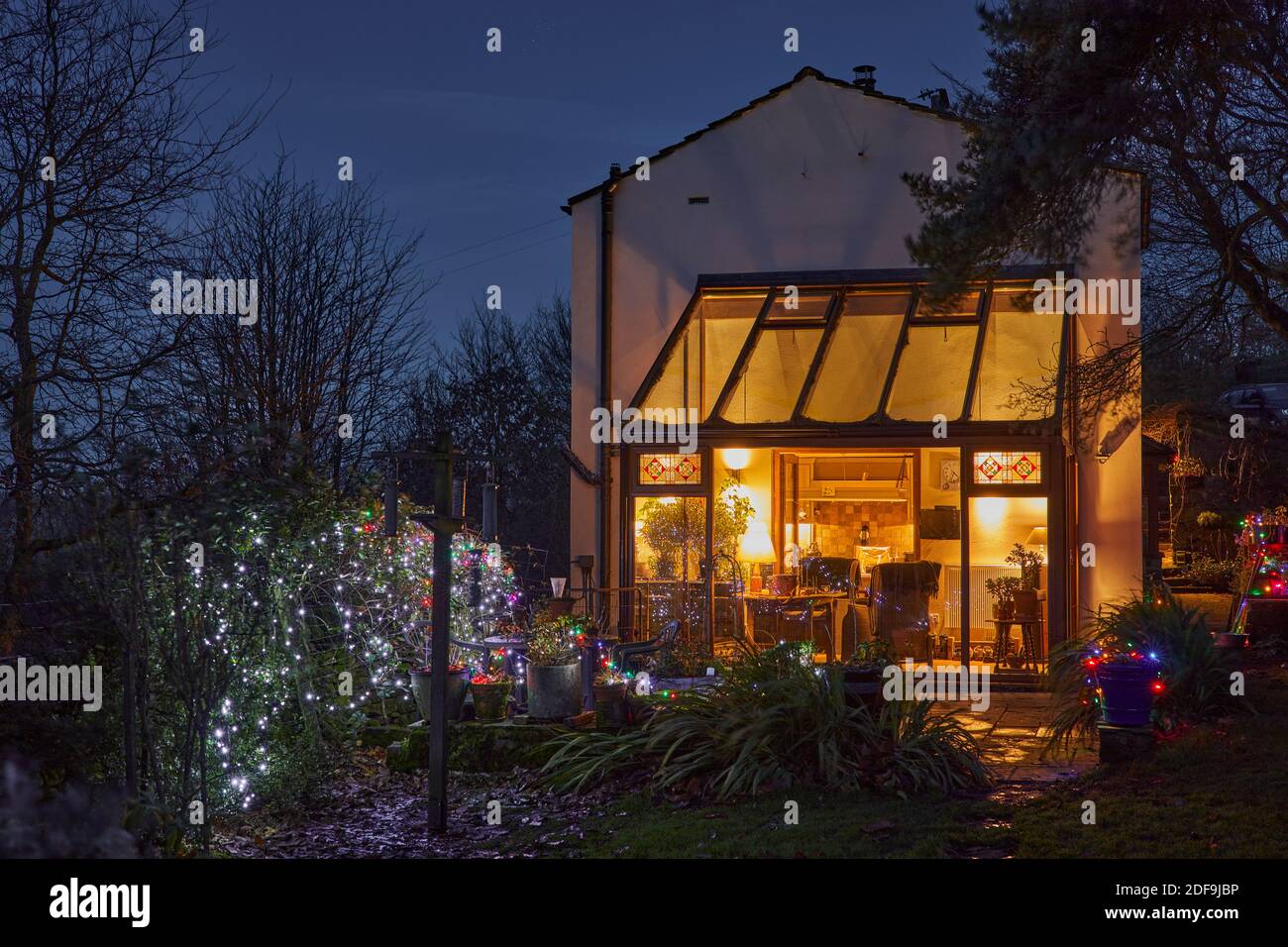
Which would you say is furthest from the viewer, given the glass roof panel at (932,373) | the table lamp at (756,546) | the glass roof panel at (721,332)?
the table lamp at (756,546)

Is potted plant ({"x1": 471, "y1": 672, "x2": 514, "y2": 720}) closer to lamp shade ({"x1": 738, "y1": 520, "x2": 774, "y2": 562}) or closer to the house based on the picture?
the house

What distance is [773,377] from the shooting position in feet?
44.0

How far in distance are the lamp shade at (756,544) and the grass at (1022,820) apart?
6944 mm

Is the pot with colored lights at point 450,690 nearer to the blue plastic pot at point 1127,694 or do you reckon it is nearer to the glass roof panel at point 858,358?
the blue plastic pot at point 1127,694

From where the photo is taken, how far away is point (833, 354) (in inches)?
527

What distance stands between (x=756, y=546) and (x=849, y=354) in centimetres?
247

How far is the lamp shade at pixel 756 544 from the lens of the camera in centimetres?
1404

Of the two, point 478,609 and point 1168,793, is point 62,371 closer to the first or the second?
point 478,609

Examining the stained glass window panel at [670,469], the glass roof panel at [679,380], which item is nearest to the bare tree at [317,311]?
the stained glass window panel at [670,469]

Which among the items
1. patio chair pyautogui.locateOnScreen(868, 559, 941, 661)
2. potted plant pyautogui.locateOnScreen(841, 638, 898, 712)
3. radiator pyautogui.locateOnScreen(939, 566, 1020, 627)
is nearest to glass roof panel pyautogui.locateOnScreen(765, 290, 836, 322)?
patio chair pyautogui.locateOnScreen(868, 559, 941, 661)

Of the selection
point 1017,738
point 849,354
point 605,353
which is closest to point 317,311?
point 605,353

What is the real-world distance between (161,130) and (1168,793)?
731 centimetres

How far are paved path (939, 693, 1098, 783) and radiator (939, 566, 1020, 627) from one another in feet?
5.51

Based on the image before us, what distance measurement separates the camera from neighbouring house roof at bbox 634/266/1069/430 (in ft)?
41.8
